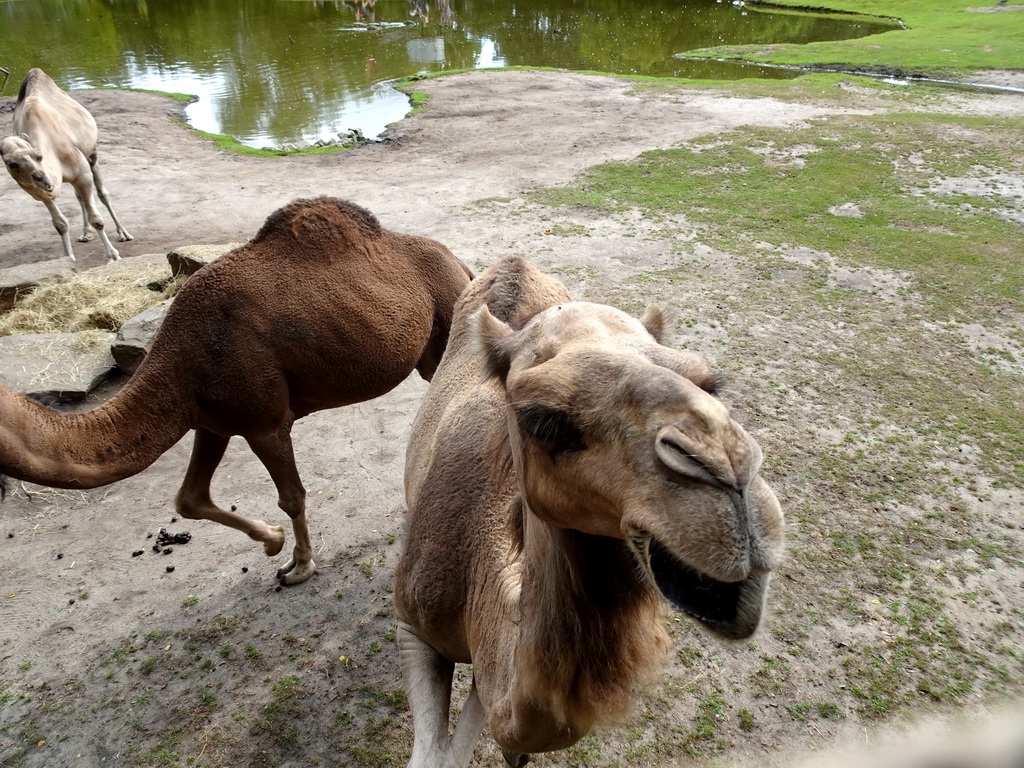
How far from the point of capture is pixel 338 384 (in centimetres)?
402

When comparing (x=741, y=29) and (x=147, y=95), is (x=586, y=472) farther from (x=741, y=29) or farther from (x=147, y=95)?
(x=741, y=29)

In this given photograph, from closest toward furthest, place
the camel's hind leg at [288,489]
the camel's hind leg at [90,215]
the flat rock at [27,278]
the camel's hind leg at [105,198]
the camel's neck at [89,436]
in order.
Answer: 1. the camel's neck at [89,436]
2. the camel's hind leg at [288,489]
3. the flat rock at [27,278]
4. the camel's hind leg at [90,215]
5. the camel's hind leg at [105,198]

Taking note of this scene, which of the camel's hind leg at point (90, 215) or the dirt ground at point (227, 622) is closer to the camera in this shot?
the dirt ground at point (227, 622)

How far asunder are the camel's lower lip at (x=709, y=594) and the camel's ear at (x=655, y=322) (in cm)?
83

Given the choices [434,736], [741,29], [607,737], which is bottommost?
[607,737]

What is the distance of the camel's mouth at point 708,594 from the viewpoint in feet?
4.14

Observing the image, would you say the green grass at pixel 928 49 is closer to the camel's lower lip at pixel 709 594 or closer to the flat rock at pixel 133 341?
the flat rock at pixel 133 341

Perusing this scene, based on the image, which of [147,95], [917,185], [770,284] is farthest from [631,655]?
[147,95]

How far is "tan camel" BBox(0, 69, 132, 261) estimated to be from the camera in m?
8.32

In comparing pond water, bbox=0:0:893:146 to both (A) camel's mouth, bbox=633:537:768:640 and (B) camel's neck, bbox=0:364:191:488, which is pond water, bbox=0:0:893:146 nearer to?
(B) camel's neck, bbox=0:364:191:488

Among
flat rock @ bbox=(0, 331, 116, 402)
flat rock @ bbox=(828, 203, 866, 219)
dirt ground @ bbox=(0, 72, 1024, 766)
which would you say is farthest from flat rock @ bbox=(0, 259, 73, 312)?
flat rock @ bbox=(828, 203, 866, 219)

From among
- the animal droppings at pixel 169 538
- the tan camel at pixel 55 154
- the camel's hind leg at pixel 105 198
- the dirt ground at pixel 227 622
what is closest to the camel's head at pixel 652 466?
the dirt ground at pixel 227 622

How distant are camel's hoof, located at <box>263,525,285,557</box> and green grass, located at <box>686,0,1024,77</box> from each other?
844 inches

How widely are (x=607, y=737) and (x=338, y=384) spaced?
8.06 feet
